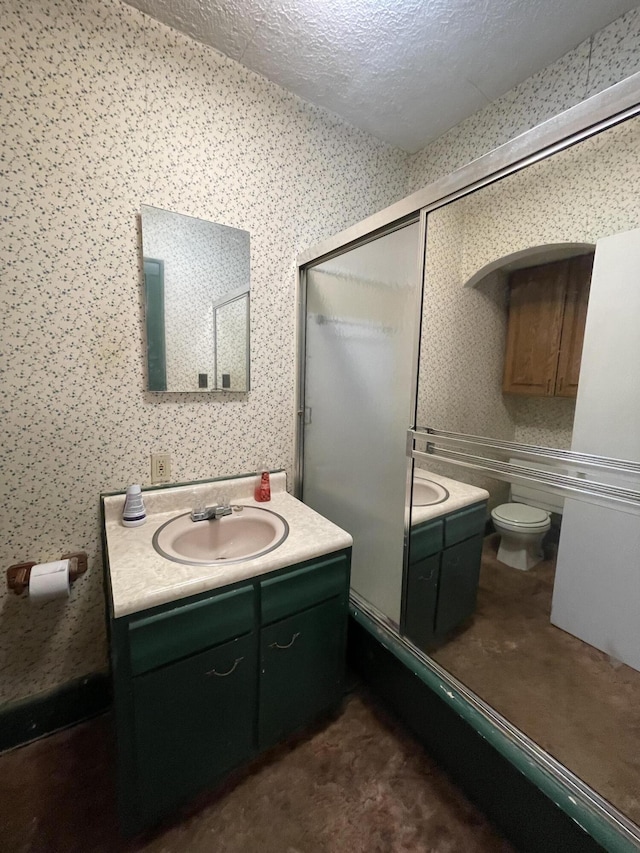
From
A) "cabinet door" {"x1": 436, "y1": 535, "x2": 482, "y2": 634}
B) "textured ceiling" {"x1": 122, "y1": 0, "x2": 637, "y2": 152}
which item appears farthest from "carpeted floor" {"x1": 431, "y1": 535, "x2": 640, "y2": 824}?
"textured ceiling" {"x1": 122, "y1": 0, "x2": 637, "y2": 152}

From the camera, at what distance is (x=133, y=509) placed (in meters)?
1.25

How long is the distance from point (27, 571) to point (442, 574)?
4.86 ft

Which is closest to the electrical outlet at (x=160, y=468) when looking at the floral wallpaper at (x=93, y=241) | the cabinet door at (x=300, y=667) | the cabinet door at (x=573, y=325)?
the floral wallpaper at (x=93, y=241)

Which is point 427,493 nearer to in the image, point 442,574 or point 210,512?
point 442,574

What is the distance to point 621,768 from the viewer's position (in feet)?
3.33

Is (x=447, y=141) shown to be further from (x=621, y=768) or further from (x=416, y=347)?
(x=621, y=768)

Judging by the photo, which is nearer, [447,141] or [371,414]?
[371,414]

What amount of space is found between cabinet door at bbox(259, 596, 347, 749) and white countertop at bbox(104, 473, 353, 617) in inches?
8.6

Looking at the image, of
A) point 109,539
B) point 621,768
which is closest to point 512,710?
point 621,768

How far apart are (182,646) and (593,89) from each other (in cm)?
226

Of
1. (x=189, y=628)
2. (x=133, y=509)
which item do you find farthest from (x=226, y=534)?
(x=189, y=628)

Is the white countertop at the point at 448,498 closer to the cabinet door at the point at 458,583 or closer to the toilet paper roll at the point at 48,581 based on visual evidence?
the cabinet door at the point at 458,583

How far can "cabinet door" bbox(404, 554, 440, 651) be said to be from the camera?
1305mm

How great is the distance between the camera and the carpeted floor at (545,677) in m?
1.03
